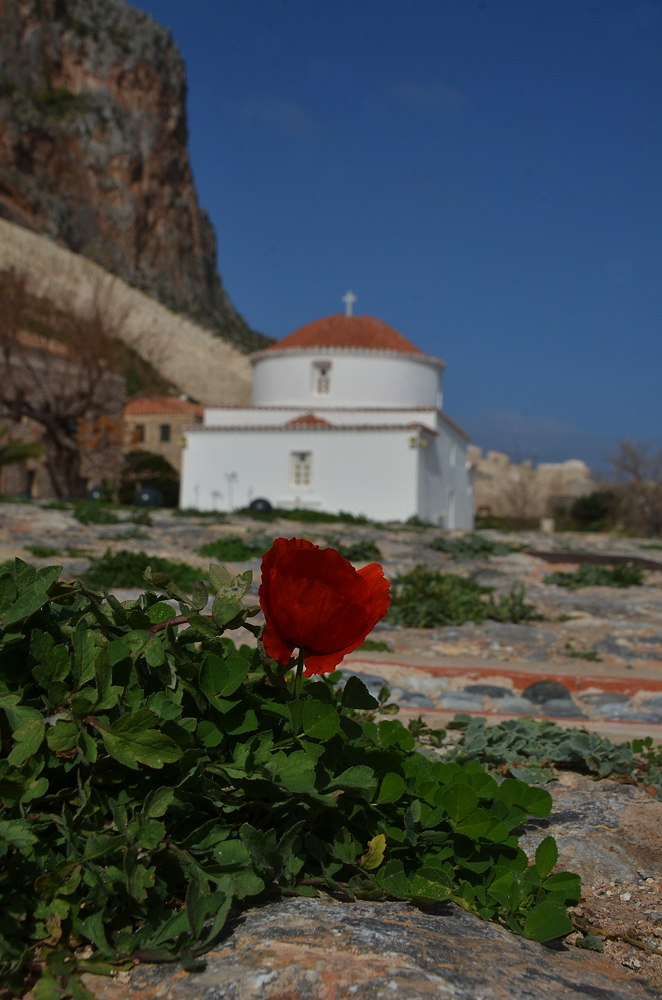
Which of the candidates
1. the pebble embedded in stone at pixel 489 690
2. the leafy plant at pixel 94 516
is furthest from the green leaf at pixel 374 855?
the leafy plant at pixel 94 516

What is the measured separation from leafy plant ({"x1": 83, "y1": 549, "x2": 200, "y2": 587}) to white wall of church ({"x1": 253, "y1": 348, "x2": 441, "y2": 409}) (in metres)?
19.3

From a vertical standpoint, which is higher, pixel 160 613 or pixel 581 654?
pixel 160 613

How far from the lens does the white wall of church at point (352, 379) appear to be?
87.1 feet

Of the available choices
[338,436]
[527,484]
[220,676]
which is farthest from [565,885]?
[527,484]

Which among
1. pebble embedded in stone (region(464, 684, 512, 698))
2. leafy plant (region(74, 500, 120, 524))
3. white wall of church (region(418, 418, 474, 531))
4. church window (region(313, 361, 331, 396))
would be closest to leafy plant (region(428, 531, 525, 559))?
leafy plant (region(74, 500, 120, 524))

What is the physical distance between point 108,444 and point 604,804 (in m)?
25.5

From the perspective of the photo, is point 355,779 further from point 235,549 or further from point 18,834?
point 235,549

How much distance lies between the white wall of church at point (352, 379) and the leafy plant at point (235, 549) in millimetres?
16688

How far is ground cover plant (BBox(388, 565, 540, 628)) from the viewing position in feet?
23.1

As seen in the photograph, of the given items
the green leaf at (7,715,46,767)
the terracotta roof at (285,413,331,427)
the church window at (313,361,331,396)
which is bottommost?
the green leaf at (7,715,46,767)

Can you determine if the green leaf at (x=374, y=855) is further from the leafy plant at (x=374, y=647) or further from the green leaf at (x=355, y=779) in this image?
the leafy plant at (x=374, y=647)

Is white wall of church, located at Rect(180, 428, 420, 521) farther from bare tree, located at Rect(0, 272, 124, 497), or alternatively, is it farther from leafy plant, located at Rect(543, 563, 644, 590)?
leafy plant, located at Rect(543, 563, 644, 590)

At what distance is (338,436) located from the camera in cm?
2383

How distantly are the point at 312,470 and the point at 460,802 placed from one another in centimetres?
2253
